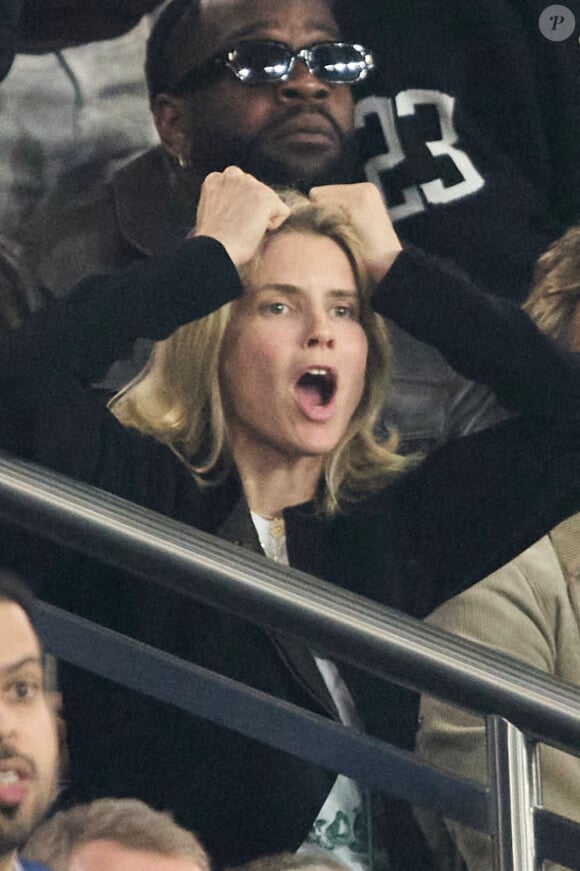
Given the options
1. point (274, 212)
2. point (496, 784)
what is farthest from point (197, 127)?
point (496, 784)

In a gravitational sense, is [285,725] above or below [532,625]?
above

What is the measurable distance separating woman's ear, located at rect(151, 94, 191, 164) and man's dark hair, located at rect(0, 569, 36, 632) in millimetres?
730

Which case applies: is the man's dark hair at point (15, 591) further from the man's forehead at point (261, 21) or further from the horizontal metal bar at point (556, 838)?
the man's forehead at point (261, 21)

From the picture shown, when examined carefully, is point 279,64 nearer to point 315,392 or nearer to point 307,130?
point 307,130

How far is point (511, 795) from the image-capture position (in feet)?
5.94

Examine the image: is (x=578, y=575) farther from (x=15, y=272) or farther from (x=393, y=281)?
(x=15, y=272)

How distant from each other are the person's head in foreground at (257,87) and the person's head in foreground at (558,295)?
38cm

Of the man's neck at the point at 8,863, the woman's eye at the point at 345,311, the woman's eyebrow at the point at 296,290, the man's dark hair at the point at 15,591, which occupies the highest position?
the woman's eyebrow at the point at 296,290

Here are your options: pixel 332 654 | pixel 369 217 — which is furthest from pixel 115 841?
pixel 369 217

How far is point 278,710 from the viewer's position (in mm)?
1910

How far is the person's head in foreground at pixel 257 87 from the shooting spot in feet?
8.07

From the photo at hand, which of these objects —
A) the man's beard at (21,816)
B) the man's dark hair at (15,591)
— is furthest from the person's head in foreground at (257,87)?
the man's beard at (21,816)

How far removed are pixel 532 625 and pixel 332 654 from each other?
0.65 metres

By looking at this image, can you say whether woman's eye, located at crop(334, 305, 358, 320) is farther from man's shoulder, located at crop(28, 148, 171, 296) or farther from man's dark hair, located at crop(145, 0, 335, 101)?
man's dark hair, located at crop(145, 0, 335, 101)
